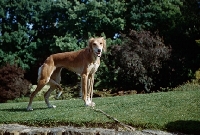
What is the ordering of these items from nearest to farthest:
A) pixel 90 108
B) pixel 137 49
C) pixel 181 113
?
pixel 181 113
pixel 90 108
pixel 137 49

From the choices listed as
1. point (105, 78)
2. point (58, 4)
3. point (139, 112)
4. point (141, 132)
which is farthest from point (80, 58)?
point (58, 4)

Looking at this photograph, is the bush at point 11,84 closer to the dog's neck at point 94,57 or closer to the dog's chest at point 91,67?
A: the dog's chest at point 91,67

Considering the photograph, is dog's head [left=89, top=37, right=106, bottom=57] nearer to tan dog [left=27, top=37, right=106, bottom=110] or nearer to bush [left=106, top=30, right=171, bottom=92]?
tan dog [left=27, top=37, right=106, bottom=110]

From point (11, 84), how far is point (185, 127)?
16.6 meters

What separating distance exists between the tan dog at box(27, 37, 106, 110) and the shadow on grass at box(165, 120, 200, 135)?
2901 millimetres

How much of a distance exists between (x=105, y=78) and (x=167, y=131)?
52.6 feet

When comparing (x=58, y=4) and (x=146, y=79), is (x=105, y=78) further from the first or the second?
(x=58, y=4)

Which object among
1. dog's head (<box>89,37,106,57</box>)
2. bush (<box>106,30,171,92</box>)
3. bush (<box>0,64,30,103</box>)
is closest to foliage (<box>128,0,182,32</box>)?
bush (<box>106,30,171,92</box>)

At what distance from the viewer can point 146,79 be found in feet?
61.9

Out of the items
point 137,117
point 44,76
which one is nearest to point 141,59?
point 44,76

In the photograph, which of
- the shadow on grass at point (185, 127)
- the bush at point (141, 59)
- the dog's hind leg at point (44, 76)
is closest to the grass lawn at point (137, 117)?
the shadow on grass at point (185, 127)

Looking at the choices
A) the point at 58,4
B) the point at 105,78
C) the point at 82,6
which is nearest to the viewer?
the point at 105,78

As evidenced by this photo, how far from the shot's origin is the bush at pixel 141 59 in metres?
18.5

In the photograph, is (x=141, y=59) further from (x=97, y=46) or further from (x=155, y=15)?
(x=97, y=46)
